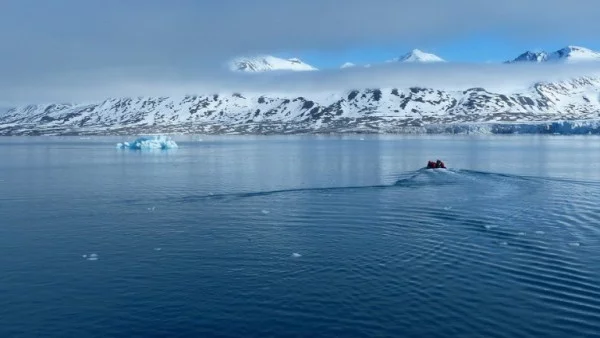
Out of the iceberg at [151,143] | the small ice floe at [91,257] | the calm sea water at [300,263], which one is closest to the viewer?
the calm sea water at [300,263]

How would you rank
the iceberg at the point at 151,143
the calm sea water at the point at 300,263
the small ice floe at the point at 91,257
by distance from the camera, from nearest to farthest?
1. the calm sea water at the point at 300,263
2. the small ice floe at the point at 91,257
3. the iceberg at the point at 151,143

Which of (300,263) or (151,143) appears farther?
(151,143)

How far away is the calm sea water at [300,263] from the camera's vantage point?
12.6 m

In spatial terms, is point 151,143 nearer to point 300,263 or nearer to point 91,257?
point 91,257

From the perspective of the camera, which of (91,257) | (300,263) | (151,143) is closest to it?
(300,263)

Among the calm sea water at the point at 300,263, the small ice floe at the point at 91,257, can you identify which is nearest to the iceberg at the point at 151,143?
the calm sea water at the point at 300,263

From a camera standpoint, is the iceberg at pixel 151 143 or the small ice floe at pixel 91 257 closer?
the small ice floe at pixel 91 257

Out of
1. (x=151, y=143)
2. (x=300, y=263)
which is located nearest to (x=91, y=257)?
(x=300, y=263)

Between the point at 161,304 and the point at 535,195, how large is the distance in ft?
77.4

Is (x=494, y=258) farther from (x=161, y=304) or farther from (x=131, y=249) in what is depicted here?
(x=131, y=249)

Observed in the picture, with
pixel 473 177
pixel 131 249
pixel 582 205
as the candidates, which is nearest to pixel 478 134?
pixel 473 177

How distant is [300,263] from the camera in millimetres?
16969

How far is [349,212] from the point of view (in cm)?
2575

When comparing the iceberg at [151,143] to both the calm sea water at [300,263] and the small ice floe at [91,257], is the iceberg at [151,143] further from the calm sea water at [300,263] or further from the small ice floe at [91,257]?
the small ice floe at [91,257]
